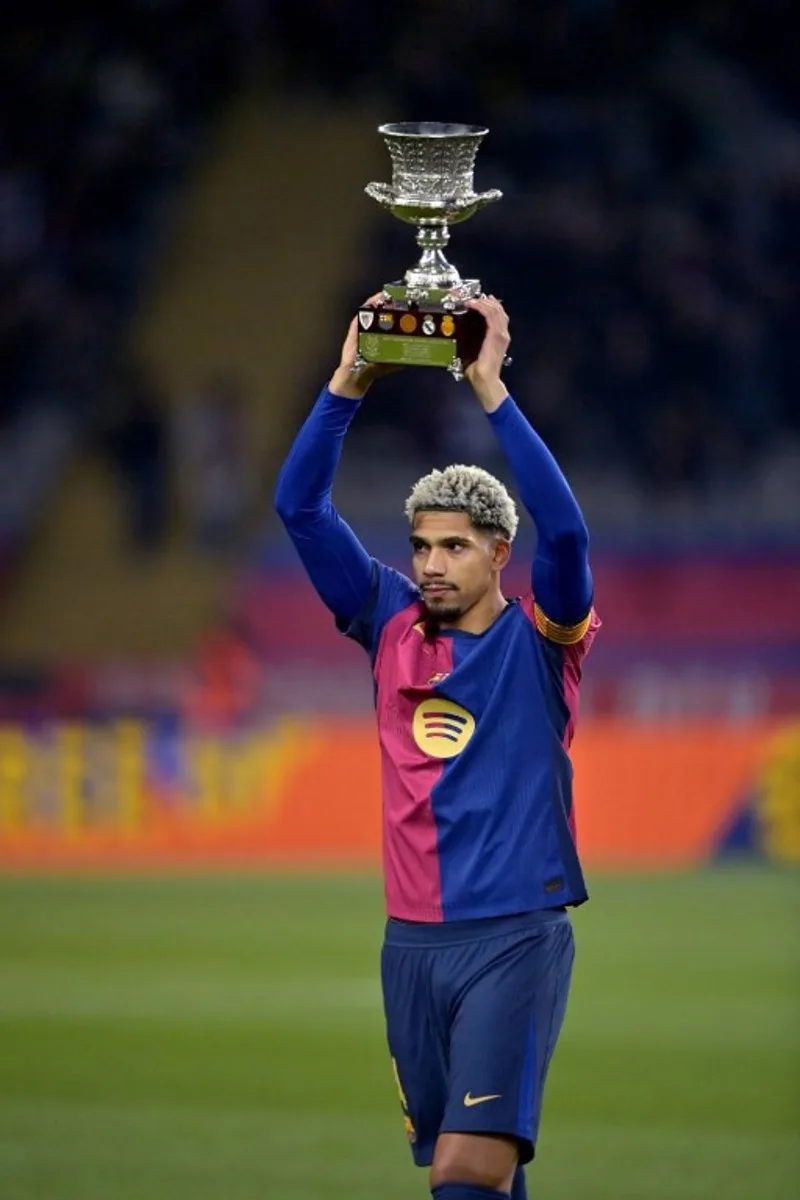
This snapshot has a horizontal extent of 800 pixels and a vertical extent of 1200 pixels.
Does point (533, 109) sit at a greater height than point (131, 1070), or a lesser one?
greater

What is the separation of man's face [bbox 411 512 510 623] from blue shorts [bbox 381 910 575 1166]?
644 millimetres

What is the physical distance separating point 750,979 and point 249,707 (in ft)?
25.6

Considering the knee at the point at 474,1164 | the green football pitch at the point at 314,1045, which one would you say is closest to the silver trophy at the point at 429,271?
the knee at the point at 474,1164

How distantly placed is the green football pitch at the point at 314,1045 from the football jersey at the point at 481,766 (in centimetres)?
194

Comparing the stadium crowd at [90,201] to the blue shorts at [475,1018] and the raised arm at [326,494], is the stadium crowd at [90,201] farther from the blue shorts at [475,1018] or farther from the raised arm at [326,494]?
the blue shorts at [475,1018]

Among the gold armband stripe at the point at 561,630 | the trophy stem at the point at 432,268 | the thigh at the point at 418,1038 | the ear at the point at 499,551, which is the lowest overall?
the thigh at the point at 418,1038

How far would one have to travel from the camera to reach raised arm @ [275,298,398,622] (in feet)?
16.2

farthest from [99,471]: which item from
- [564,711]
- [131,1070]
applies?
[564,711]

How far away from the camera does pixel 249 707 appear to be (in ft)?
58.5

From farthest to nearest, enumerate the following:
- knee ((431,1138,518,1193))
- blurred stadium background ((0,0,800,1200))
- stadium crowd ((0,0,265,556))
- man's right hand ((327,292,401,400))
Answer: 1. stadium crowd ((0,0,265,556))
2. blurred stadium background ((0,0,800,1200))
3. man's right hand ((327,292,401,400))
4. knee ((431,1138,518,1193))

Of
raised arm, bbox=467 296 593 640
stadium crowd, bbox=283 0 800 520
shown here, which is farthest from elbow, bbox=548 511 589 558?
stadium crowd, bbox=283 0 800 520

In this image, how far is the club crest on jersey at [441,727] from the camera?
4.77 metres

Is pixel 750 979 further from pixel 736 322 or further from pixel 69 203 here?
pixel 69 203

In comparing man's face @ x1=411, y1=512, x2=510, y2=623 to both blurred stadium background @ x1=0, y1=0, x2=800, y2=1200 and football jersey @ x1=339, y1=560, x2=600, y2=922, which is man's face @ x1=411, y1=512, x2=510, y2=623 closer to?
football jersey @ x1=339, y1=560, x2=600, y2=922
